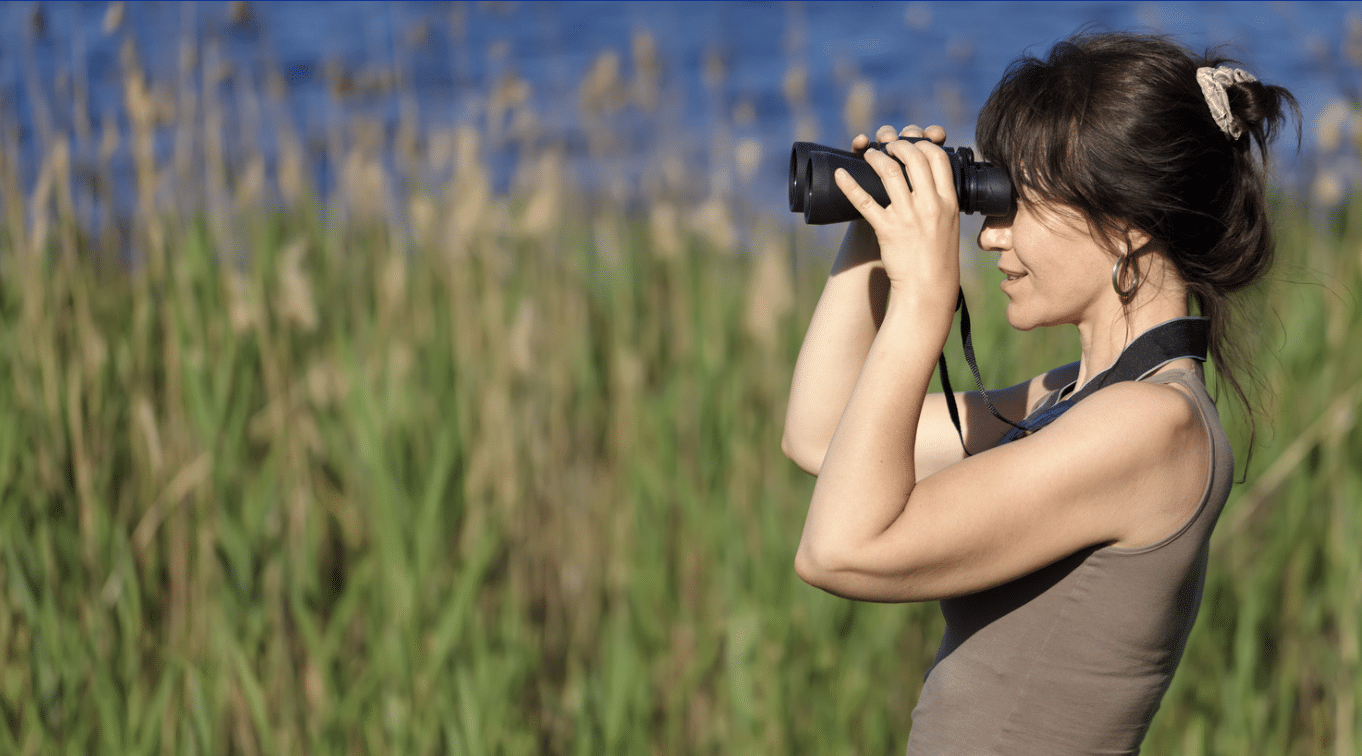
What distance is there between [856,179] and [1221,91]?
1.06 feet

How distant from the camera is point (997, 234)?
3.05ft

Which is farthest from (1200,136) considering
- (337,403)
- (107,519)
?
(107,519)

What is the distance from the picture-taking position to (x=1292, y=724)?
75.6 inches

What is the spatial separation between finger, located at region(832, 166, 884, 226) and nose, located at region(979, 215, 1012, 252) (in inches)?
4.8

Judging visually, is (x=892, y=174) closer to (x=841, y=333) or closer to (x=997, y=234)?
(x=997, y=234)

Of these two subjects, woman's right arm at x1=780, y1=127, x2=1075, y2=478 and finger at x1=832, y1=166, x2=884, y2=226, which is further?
woman's right arm at x1=780, y1=127, x2=1075, y2=478

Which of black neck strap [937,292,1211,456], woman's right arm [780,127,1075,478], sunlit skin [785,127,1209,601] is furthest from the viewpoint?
woman's right arm [780,127,1075,478]

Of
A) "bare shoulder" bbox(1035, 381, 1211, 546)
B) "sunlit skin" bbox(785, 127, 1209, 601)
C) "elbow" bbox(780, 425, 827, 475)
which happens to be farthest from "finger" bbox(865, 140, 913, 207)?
"elbow" bbox(780, 425, 827, 475)

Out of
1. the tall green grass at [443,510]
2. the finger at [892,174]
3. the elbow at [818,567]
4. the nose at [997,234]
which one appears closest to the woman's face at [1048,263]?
the nose at [997,234]

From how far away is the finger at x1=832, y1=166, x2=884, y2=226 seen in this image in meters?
0.86

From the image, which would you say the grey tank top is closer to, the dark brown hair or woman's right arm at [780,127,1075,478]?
the dark brown hair

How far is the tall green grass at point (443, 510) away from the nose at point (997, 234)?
0.85 m

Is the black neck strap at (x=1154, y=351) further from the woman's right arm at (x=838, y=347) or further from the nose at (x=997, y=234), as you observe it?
the woman's right arm at (x=838, y=347)

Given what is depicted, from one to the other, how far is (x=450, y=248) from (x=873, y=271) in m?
1.31
